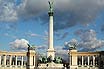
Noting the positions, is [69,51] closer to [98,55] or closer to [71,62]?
[71,62]

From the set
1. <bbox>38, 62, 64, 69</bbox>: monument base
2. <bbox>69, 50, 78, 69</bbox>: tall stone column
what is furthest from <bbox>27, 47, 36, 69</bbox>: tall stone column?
<bbox>69, 50, 78, 69</bbox>: tall stone column

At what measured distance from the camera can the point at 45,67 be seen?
108 m

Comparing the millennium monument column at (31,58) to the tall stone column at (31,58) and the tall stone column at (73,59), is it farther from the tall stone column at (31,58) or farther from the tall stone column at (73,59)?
the tall stone column at (73,59)

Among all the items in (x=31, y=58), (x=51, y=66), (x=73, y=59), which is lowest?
(x=51, y=66)

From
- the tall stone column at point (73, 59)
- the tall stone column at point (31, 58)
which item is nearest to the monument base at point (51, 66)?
the tall stone column at point (73, 59)

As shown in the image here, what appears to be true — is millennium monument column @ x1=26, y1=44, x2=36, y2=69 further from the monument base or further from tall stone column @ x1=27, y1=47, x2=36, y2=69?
the monument base

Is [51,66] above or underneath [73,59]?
underneath

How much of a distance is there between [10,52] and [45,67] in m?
19.2

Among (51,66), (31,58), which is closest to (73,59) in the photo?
(51,66)

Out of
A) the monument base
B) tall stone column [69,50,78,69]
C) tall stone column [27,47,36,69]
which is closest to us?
the monument base

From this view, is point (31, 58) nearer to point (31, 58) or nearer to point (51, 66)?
point (31, 58)

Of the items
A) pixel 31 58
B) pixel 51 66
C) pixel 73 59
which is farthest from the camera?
pixel 31 58

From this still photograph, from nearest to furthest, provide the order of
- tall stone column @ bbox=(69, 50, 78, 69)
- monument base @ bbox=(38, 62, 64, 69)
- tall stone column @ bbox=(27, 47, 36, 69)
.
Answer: monument base @ bbox=(38, 62, 64, 69), tall stone column @ bbox=(69, 50, 78, 69), tall stone column @ bbox=(27, 47, 36, 69)

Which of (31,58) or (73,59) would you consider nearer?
(73,59)
